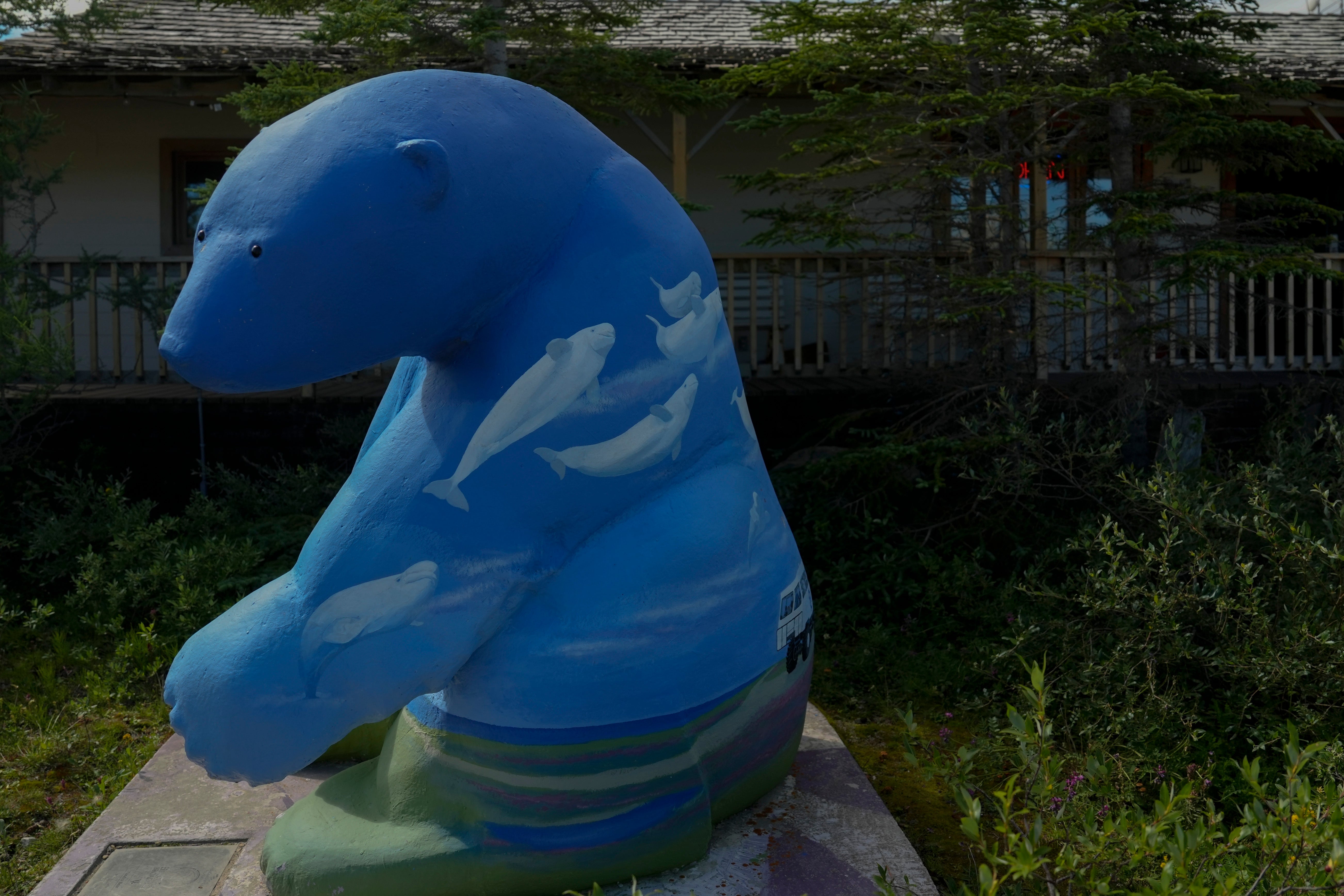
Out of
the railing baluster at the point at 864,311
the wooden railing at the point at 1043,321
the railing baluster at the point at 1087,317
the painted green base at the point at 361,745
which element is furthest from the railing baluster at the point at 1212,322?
the painted green base at the point at 361,745

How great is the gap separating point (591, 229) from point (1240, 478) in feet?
11.3

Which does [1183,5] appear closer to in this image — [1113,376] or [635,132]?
[1113,376]

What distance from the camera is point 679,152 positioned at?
8.66m

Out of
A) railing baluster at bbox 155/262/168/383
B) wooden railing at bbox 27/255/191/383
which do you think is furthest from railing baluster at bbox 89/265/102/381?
railing baluster at bbox 155/262/168/383

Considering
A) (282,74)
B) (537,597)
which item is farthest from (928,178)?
(537,597)

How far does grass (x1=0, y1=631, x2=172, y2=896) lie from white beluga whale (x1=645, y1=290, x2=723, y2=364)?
2458 mm

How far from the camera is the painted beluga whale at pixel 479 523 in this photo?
2.37 metres

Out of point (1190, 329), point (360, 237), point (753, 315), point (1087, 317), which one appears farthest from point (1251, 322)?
point (360, 237)

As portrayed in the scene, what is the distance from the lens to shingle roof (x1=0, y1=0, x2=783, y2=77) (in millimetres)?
8500

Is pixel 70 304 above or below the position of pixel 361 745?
above

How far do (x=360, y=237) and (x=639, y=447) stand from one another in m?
0.79

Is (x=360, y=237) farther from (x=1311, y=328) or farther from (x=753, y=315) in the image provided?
(x=1311, y=328)

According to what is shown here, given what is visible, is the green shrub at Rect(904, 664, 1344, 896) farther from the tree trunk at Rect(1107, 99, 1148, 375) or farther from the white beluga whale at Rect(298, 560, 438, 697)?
the tree trunk at Rect(1107, 99, 1148, 375)

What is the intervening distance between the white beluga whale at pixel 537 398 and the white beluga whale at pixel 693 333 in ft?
0.57
